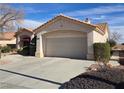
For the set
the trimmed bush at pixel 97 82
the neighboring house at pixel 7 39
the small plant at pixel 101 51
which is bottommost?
the trimmed bush at pixel 97 82

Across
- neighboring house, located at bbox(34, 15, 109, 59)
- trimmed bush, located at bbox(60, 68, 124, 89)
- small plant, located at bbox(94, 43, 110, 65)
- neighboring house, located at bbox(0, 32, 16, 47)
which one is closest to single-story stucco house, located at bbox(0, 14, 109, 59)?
neighboring house, located at bbox(34, 15, 109, 59)

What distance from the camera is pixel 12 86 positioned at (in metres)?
10.1

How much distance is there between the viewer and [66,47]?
2186 centimetres

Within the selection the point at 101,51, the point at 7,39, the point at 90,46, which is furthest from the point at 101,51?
the point at 7,39

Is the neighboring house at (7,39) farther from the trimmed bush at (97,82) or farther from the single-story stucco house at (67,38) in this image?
the trimmed bush at (97,82)

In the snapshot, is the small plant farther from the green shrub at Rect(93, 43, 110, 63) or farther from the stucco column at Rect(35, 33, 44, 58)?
the stucco column at Rect(35, 33, 44, 58)


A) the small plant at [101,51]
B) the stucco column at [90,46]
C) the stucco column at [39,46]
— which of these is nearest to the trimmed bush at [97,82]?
the small plant at [101,51]

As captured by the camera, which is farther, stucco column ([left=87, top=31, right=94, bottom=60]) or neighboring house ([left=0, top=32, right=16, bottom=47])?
neighboring house ([left=0, top=32, right=16, bottom=47])

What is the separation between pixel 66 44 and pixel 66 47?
0.31 m

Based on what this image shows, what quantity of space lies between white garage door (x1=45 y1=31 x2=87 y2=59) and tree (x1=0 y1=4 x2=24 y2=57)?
12.9 m

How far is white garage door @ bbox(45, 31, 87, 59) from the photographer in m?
20.9

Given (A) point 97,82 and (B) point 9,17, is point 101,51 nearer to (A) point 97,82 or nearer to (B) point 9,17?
(A) point 97,82

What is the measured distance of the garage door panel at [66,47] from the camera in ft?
68.7
